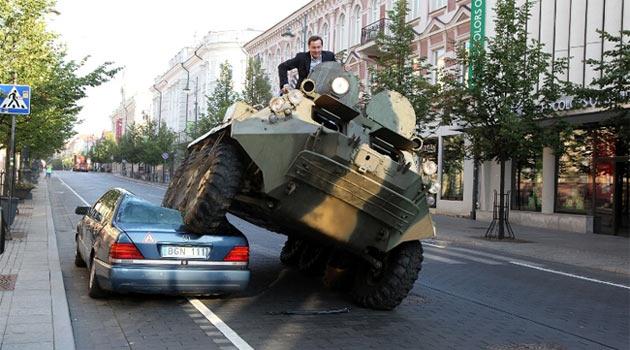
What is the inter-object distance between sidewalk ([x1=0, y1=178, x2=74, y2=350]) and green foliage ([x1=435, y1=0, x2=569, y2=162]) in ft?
39.6

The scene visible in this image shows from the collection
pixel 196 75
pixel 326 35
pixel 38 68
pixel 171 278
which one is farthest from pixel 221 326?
pixel 196 75

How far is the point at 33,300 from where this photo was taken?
7211mm

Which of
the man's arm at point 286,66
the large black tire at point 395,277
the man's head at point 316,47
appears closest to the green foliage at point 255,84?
the man's arm at point 286,66

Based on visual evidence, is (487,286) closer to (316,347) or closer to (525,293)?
(525,293)

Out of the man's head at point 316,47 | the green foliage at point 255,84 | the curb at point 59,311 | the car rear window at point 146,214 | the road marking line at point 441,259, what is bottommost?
the road marking line at point 441,259

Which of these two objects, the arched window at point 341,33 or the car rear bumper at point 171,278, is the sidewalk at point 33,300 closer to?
the car rear bumper at point 171,278

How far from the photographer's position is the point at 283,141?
6789 millimetres

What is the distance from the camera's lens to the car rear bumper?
704 centimetres

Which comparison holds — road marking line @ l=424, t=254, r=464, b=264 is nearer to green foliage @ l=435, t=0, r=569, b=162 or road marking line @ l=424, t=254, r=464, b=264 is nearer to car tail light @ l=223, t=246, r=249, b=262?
green foliage @ l=435, t=0, r=569, b=162

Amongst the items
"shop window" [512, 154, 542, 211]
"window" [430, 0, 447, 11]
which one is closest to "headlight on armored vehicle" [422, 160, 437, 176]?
"shop window" [512, 154, 542, 211]

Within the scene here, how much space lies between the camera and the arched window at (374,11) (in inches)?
1475

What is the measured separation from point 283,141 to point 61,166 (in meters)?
167

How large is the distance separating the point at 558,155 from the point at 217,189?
1570 centimetres

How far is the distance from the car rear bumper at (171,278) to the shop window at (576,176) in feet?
55.8
